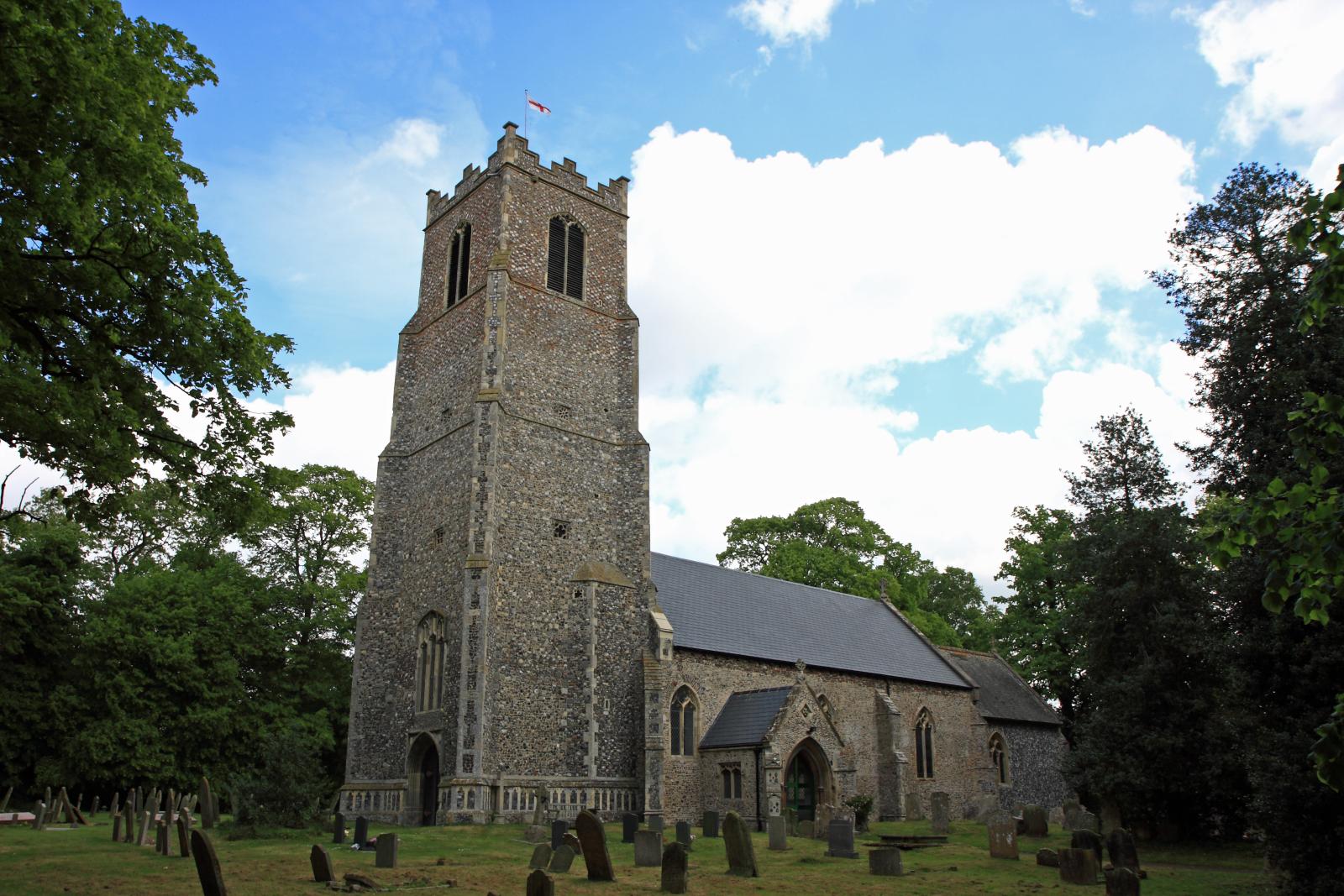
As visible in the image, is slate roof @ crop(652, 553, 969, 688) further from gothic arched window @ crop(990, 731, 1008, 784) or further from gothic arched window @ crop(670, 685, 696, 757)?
gothic arched window @ crop(990, 731, 1008, 784)

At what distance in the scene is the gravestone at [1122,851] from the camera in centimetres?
1519

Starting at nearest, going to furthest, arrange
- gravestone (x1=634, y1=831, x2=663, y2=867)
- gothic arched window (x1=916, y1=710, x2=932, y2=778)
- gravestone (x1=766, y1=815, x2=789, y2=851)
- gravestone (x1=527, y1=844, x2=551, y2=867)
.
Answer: gravestone (x1=527, y1=844, x2=551, y2=867) < gravestone (x1=634, y1=831, x2=663, y2=867) < gravestone (x1=766, y1=815, x2=789, y2=851) < gothic arched window (x1=916, y1=710, x2=932, y2=778)

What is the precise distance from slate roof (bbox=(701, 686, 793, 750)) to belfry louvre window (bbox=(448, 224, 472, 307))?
14.7 metres

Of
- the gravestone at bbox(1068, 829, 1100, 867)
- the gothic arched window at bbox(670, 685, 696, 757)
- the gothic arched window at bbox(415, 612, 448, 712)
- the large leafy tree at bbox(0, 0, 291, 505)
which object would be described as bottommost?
the gravestone at bbox(1068, 829, 1100, 867)

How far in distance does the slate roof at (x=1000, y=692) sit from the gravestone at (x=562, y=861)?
25.1 meters

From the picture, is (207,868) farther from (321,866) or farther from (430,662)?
(430,662)

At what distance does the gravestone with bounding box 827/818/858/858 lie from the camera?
17.2 m

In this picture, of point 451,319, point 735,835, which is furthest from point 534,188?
point 735,835

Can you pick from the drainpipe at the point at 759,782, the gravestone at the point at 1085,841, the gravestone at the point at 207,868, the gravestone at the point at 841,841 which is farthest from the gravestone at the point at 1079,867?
the gravestone at the point at 207,868

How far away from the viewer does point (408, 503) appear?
1065 inches

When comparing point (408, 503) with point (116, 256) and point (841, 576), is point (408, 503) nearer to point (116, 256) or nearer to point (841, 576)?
point (116, 256)

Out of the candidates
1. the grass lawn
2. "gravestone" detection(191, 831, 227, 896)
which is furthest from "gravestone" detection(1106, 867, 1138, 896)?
"gravestone" detection(191, 831, 227, 896)

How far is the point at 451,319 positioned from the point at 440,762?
505 inches

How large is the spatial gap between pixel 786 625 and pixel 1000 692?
38.3 ft
